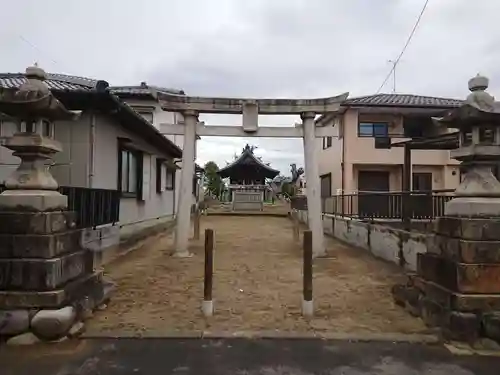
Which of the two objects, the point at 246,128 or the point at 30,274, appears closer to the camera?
the point at 30,274

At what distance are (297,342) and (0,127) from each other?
25.1ft

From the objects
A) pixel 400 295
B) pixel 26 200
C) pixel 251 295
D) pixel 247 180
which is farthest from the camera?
pixel 247 180

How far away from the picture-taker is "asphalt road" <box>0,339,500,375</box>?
4.19 meters

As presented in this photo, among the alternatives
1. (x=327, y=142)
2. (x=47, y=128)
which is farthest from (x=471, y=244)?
(x=327, y=142)

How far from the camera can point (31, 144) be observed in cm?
519

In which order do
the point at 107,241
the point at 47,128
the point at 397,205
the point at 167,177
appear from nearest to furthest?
the point at 47,128 → the point at 107,241 → the point at 397,205 → the point at 167,177

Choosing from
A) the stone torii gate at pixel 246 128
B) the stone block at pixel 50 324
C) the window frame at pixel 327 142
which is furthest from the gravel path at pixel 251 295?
the window frame at pixel 327 142

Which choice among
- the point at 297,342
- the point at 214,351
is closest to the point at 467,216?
the point at 297,342

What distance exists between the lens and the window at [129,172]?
12.1 metres

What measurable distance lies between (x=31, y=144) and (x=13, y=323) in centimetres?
200

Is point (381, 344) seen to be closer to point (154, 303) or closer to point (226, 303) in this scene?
point (226, 303)

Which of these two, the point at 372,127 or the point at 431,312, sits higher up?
the point at 372,127

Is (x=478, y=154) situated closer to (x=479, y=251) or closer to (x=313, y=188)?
(x=479, y=251)

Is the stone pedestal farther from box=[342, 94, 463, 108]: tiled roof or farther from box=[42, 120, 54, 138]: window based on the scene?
box=[342, 94, 463, 108]: tiled roof
